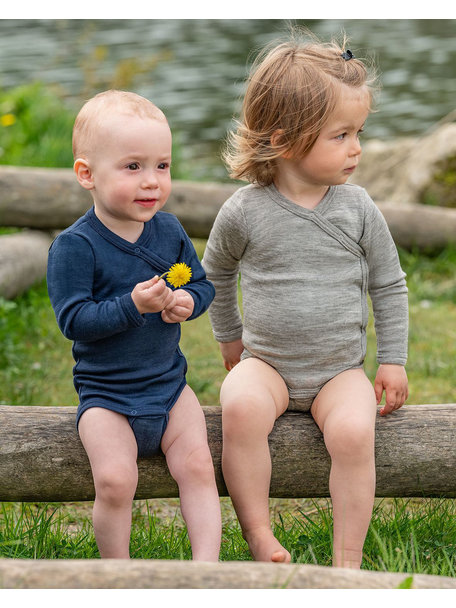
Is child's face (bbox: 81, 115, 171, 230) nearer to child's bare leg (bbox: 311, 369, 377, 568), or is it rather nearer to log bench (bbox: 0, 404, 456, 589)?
log bench (bbox: 0, 404, 456, 589)

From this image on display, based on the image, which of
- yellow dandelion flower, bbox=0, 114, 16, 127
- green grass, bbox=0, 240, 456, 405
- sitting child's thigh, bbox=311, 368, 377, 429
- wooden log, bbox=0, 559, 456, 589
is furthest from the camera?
yellow dandelion flower, bbox=0, 114, 16, 127

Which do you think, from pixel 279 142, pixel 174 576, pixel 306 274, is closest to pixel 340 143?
pixel 279 142

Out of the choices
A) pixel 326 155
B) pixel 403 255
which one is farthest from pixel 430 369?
pixel 326 155

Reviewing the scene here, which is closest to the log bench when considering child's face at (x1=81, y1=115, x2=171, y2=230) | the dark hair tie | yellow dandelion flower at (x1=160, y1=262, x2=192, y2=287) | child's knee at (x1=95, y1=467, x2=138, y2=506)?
child's knee at (x1=95, y1=467, x2=138, y2=506)

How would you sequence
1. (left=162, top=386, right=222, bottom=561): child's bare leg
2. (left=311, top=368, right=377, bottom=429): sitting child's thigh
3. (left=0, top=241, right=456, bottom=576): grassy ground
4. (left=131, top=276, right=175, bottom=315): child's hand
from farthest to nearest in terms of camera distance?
(left=0, top=241, right=456, bottom=576): grassy ground
(left=311, top=368, right=377, bottom=429): sitting child's thigh
(left=162, top=386, right=222, bottom=561): child's bare leg
(left=131, top=276, right=175, bottom=315): child's hand

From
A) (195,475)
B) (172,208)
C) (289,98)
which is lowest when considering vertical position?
(195,475)

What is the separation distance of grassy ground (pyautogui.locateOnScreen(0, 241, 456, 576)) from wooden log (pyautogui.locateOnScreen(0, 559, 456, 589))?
0.53m

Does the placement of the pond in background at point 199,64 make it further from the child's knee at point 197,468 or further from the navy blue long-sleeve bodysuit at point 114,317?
the child's knee at point 197,468

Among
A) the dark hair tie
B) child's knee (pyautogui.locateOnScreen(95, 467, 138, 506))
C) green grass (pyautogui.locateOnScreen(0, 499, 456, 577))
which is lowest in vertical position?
green grass (pyautogui.locateOnScreen(0, 499, 456, 577))

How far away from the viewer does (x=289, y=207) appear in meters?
2.70

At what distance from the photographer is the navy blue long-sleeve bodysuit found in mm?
2355

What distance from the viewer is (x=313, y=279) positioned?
8.79ft

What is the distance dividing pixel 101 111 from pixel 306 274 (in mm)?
797

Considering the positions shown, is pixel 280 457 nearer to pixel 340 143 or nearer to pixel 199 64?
pixel 340 143
